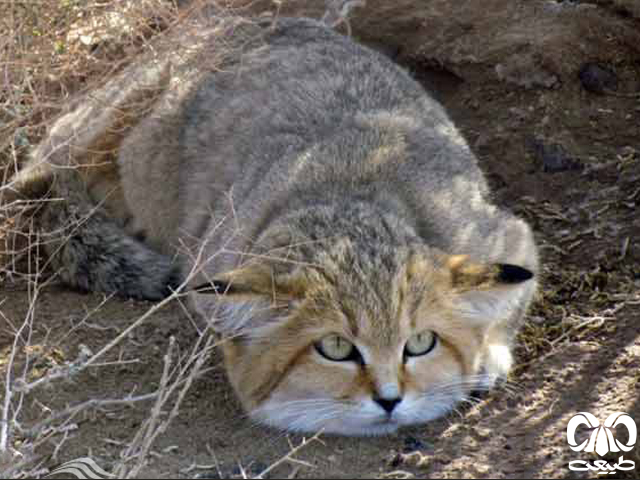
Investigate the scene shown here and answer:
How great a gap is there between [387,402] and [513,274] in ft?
2.19

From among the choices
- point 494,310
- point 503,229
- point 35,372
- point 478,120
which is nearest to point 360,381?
point 494,310

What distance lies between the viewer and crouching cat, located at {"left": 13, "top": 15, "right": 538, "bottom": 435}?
12.5 ft

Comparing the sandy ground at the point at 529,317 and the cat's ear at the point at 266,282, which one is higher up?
the cat's ear at the point at 266,282

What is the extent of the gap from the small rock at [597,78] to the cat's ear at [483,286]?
2.71 meters

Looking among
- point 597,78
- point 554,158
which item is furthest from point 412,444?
point 597,78

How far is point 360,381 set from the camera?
3.76 metres

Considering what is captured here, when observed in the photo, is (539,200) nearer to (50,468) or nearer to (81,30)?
(81,30)

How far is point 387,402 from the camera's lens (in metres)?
3.76

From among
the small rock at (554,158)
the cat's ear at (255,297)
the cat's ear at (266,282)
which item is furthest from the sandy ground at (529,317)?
the cat's ear at (266,282)

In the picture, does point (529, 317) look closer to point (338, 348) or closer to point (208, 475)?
point (338, 348)

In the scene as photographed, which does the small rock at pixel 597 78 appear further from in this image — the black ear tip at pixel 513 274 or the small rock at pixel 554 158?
the black ear tip at pixel 513 274

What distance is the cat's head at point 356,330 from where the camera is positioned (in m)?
3.76

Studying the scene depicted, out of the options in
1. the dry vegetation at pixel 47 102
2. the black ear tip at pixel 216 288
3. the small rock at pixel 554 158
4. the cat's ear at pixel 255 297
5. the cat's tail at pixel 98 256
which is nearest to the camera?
the black ear tip at pixel 216 288

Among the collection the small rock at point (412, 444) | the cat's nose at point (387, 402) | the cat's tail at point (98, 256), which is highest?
the cat's nose at point (387, 402)
